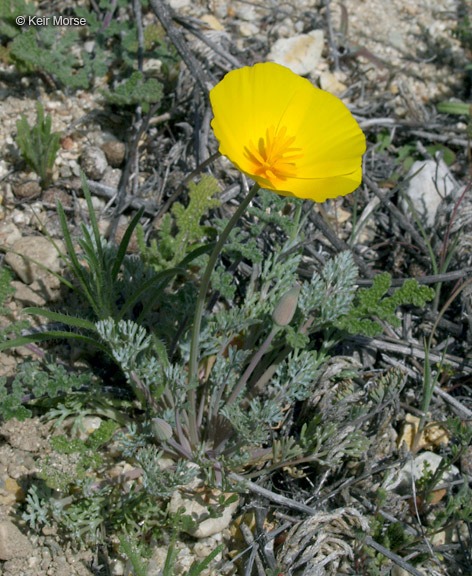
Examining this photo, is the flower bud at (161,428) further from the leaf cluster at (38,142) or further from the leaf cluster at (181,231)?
the leaf cluster at (38,142)

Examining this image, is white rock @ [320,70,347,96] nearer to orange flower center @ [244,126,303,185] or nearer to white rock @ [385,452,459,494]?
orange flower center @ [244,126,303,185]

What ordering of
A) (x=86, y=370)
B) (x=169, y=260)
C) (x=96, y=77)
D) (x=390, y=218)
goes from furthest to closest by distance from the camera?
(x=96, y=77) → (x=390, y=218) → (x=169, y=260) → (x=86, y=370)

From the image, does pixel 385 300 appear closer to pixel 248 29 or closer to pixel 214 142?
pixel 214 142

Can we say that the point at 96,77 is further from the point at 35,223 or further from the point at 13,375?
the point at 13,375

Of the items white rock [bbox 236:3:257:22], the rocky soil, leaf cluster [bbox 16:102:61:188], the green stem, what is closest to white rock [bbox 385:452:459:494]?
the rocky soil

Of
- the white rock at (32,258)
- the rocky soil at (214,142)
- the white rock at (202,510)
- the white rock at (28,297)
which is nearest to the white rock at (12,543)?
the rocky soil at (214,142)

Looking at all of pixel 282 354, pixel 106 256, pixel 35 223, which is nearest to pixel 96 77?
pixel 35 223
